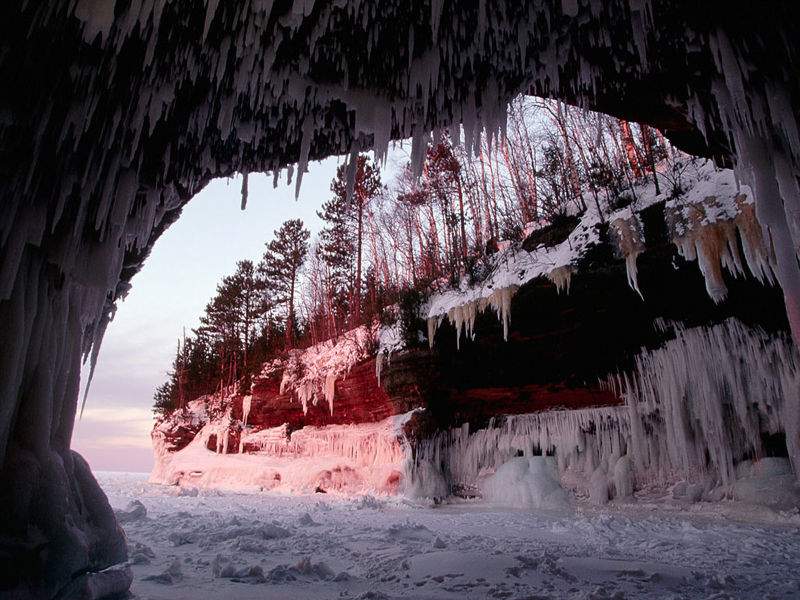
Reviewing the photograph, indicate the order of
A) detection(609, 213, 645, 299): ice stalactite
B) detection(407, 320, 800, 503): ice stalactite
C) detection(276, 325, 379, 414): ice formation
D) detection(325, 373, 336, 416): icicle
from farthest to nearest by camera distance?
detection(325, 373, 336, 416): icicle, detection(276, 325, 379, 414): ice formation, detection(407, 320, 800, 503): ice stalactite, detection(609, 213, 645, 299): ice stalactite

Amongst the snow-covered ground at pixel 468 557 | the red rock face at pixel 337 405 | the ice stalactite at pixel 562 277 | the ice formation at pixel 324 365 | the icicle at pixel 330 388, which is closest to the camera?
the snow-covered ground at pixel 468 557

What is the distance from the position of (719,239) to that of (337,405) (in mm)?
11361

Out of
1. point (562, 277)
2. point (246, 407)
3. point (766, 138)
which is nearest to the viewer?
point (766, 138)

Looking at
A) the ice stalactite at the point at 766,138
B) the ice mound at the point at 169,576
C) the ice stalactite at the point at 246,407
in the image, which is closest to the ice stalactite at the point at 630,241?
the ice stalactite at the point at 766,138

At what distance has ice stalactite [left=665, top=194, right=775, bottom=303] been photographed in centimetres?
727

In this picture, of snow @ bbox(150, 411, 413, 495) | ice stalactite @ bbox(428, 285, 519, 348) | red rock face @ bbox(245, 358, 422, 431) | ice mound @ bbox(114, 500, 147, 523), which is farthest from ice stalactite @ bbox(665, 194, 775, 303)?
ice mound @ bbox(114, 500, 147, 523)

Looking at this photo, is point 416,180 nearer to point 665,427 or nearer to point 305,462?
point 665,427

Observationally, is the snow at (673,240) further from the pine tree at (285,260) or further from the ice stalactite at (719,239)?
the pine tree at (285,260)

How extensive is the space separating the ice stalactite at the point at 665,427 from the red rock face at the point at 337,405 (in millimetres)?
1834

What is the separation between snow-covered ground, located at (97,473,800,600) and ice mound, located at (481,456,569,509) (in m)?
2.69

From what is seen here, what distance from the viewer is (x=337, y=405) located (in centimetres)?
1502

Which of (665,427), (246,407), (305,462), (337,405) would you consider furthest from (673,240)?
(246,407)

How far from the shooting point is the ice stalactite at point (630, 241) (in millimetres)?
8750

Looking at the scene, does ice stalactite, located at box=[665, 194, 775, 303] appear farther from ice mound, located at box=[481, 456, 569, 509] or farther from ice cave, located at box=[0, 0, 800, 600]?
ice mound, located at box=[481, 456, 569, 509]
